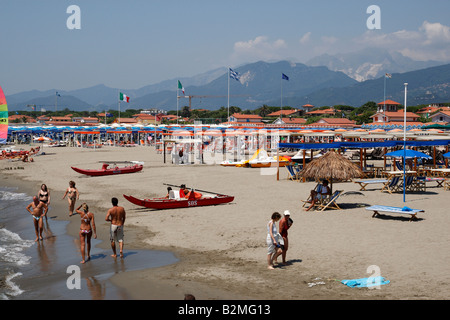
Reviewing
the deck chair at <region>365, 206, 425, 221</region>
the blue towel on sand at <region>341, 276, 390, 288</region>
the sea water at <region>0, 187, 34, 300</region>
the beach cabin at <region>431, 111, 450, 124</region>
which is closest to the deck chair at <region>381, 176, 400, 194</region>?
the deck chair at <region>365, 206, 425, 221</region>

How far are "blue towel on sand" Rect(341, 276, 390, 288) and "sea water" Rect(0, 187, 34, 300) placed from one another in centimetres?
609

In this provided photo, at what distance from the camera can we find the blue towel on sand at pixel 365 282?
316 inches

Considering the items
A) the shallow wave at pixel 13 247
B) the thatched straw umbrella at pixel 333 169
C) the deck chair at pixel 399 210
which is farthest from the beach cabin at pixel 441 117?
the shallow wave at pixel 13 247

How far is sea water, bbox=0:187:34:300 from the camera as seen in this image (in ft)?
29.7

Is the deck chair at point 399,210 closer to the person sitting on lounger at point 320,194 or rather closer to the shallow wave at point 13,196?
the person sitting on lounger at point 320,194

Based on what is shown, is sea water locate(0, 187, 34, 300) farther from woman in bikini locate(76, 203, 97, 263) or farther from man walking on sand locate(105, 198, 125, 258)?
man walking on sand locate(105, 198, 125, 258)

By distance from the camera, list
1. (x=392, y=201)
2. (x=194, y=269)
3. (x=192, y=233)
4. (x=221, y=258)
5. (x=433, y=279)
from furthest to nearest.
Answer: (x=392, y=201)
(x=192, y=233)
(x=221, y=258)
(x=194, y=269)
(x=433, y=279)

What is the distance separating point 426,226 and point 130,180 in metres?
16.6

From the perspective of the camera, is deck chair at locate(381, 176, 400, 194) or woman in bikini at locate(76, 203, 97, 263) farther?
deck chair at locate(381, 176, 400, 194)

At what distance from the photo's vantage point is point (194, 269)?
377 inches

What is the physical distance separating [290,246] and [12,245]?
24.8ft

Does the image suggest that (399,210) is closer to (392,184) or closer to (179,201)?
(392,184)
